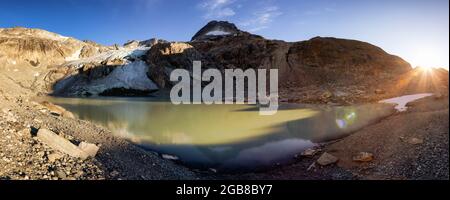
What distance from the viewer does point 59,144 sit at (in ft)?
29.3

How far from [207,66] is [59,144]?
55.6m

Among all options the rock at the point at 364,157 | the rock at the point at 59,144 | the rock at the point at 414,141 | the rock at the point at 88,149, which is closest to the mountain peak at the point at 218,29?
the rock at the point at 364,157

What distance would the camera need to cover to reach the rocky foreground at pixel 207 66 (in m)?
8.84

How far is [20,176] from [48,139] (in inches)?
91.7

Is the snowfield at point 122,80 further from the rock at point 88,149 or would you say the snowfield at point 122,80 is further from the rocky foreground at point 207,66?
the rock at point 88,149

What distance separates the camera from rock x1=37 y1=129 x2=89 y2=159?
880cm

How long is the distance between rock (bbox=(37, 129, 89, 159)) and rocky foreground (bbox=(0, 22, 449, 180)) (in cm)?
5

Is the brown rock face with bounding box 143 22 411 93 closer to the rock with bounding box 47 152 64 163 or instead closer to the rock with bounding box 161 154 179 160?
the rock with bounding box 161 154 179 160

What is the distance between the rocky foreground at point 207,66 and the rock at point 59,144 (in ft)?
0.16

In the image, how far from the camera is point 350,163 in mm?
11227

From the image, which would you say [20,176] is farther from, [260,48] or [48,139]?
[260,48]

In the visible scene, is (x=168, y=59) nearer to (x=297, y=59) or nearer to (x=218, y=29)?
(x=297, y=59)

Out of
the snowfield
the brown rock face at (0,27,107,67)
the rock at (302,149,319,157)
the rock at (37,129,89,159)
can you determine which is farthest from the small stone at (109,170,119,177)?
the brown rock face at (0,27,107,67)
